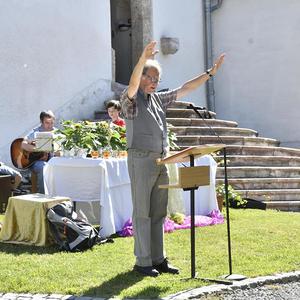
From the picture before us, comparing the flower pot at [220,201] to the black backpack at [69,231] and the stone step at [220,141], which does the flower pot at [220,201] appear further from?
the black backpack at [69,231]

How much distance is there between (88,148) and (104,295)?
9.18 ft

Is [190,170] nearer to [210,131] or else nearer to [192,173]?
[192,173]

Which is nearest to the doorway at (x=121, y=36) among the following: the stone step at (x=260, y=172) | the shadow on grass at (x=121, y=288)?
Result: the stone step at (x=260, y=172)

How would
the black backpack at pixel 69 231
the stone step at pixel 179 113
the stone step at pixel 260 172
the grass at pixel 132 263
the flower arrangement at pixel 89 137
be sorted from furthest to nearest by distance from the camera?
the stone step at pixel 179 113 → the stone step at pixel 260 172 → the flower arrangement at pixel 89 137 → the black backpack at pixel 69 231 → the grass at pixel 132 263

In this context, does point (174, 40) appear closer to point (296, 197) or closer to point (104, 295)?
point (296, 197)

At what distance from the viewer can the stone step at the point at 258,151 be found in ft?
38.0

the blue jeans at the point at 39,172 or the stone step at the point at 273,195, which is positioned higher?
the blue jeans at the point at 39,172

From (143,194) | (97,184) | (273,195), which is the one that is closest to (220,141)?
(273,195)

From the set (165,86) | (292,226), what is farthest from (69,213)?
(165,86)

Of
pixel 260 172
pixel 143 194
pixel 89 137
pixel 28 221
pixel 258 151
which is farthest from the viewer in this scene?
pixel 258 151

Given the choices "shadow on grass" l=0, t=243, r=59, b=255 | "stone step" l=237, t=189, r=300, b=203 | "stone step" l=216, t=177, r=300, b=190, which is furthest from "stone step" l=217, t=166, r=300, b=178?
"shadow on grass" l=0, t=243, r=59, b=255

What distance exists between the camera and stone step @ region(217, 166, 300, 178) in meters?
10.9

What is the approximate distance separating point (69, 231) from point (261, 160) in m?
6.04

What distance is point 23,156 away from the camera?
8.81 m
